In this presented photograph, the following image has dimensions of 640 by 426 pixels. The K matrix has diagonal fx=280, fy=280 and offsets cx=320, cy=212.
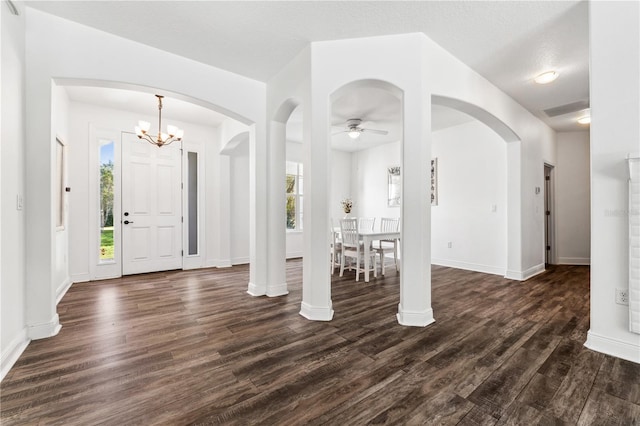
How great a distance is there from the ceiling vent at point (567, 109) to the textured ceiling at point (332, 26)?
4.59 feet

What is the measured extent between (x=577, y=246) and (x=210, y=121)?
781cm

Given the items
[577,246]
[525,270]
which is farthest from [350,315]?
[577,246]

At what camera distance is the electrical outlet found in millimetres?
2082

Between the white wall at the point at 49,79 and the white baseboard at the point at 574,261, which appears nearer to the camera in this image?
the white wall at the point at 49,79

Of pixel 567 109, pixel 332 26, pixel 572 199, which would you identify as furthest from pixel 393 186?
pixel 332 26

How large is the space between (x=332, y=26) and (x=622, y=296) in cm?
323

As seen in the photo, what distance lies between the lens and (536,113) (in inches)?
191

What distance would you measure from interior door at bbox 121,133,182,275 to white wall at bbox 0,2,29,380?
2598 millimetres

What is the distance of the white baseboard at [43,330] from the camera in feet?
7.63

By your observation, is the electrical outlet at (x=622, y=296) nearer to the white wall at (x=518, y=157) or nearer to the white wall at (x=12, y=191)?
the white wall at (x=518, y=157)

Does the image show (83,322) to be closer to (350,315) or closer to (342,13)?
(350,315)

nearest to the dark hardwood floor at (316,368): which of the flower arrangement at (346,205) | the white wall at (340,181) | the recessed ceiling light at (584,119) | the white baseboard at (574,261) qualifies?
the white baseboard at (574,261)

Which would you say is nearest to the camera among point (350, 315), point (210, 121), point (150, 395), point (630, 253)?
point (150, 395)

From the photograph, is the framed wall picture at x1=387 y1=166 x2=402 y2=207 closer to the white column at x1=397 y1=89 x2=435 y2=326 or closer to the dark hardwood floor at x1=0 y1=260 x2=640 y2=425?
the dark hardwood floor at x1=0 y1=260 x2=640 y2=425
